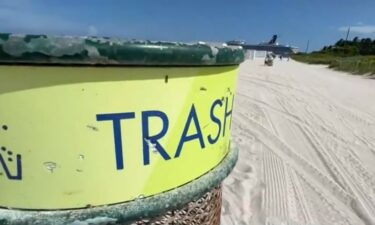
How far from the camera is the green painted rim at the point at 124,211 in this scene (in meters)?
1.05

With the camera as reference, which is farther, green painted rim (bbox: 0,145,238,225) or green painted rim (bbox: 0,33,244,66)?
green painted rim (bbox: 0,145,238,225)

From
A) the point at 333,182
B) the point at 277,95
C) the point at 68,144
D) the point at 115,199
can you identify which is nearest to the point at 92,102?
the point at 68,144

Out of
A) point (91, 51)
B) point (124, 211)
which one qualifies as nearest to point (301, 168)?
point (124, 211)

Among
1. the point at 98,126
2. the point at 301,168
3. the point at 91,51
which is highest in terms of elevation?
the point at 91,51

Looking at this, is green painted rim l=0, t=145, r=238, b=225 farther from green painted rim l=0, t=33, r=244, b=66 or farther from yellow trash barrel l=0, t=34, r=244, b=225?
green painted rim l=0, t=33, r=244, b=66

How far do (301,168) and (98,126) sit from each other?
14.2 ft

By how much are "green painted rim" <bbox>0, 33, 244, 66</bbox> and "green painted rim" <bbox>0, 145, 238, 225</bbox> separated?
450mm

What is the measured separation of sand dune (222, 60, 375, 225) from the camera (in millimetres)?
3578

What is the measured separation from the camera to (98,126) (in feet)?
3.45

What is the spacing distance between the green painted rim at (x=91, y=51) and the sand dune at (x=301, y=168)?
257 centimetres

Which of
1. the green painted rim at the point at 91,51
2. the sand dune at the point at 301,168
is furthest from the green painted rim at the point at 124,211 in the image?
the sand dune at the point at 301,168

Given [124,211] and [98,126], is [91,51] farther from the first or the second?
[124,211]

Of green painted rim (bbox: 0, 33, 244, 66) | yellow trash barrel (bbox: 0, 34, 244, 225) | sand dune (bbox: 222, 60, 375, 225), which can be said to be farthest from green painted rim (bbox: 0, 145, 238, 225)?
sand dune (bbox: 222, 60, 375, 225)

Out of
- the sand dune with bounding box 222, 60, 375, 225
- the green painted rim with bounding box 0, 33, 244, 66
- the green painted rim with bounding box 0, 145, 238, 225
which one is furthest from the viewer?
the sand dune with bounding box 222, 60, 375, 225
